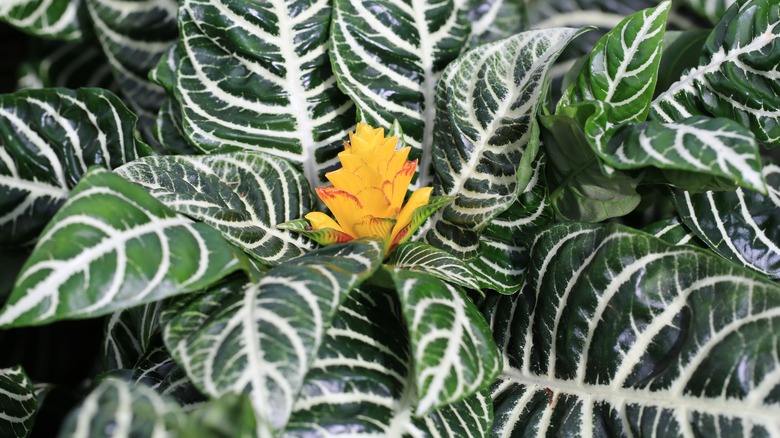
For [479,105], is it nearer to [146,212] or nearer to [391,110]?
[391,110]

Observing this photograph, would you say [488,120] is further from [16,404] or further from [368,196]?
[16,404]

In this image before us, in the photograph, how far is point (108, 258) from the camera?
0.63 metres

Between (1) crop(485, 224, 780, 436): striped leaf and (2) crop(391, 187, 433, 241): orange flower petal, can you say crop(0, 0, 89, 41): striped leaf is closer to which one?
(2) crop(391, 187, 433, 241): orange flower petal

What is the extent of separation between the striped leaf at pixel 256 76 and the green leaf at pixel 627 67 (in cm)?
36

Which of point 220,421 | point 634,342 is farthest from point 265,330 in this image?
point 634,342

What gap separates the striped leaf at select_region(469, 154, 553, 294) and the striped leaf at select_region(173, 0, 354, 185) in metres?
0.27

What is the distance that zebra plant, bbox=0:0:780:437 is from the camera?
2.12 feet

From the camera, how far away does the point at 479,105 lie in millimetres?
921

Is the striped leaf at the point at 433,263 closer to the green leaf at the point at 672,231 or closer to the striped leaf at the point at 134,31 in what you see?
the green leaf at the point at 672,231

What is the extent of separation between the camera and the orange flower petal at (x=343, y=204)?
0.82 metres

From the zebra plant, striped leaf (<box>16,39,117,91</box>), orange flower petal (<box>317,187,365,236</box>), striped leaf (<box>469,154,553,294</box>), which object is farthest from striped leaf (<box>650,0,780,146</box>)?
striped leaf (<box>16,39,117,91</box>)

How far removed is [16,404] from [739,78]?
103 cm

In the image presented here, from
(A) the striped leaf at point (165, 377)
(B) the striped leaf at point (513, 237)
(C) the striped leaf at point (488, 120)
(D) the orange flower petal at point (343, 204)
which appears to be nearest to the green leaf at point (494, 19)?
(C) the striped leaf at point (488, 120)

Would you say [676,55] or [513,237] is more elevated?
[676,55]
